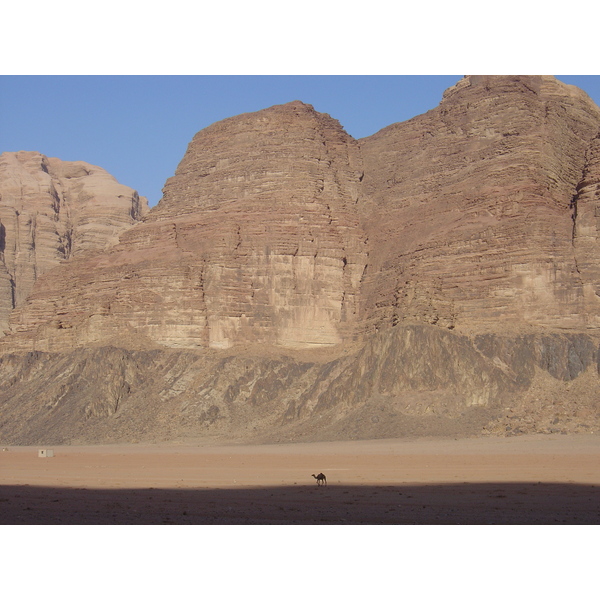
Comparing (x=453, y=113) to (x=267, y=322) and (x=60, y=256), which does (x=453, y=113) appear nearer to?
(x=267, y=322)

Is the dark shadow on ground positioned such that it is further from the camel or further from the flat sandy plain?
the camel

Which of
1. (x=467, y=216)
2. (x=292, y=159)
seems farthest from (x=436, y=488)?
(x=292, y=159)

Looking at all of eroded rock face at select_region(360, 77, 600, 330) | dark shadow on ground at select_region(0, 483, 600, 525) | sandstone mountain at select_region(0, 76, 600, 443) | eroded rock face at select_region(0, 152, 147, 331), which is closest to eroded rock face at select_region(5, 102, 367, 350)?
sandstone mountain at select_region(0, 76, 600, 443)

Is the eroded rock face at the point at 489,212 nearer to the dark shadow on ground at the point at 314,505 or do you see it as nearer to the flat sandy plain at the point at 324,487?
the flat sandy plain at the point at 324,487

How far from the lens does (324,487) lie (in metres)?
34.8

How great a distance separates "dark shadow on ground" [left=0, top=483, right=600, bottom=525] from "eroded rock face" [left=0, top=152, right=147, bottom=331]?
109 meters

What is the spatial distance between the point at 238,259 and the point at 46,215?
226 ft

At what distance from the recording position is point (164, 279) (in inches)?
3442

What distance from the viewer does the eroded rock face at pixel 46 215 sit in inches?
5561

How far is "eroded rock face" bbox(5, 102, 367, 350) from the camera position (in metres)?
85.6

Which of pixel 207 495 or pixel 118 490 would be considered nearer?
pixel 207 495

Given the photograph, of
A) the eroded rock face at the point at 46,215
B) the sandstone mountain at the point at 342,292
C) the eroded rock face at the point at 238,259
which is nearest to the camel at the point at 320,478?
the sandstone mountain at the point at 342,292

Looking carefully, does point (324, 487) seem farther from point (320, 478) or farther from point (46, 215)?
point (46, 215)

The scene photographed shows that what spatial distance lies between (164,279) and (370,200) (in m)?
23.1
